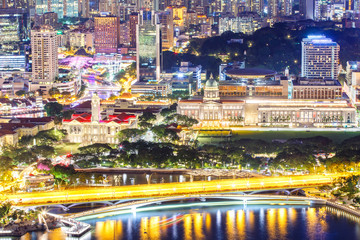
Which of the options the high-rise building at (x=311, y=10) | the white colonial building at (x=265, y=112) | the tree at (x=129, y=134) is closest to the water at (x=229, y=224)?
the tree at (x=129, y=134)

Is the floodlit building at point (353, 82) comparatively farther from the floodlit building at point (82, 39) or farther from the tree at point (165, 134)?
the floodlit building at point (82, 39)

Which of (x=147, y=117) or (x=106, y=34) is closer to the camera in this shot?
(x=147, y=117)

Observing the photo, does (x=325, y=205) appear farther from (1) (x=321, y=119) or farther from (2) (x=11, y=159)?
(1) (x=321, y=119)

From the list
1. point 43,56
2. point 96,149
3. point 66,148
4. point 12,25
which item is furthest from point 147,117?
point 12,25

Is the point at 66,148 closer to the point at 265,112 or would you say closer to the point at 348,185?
the point at 265,112

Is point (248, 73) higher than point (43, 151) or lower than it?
higher

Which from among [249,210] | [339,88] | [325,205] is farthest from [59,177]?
[339,88]

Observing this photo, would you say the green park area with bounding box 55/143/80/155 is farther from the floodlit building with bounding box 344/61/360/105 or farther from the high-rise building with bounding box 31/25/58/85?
the floodlit building with bounding box 344/61/360/105
